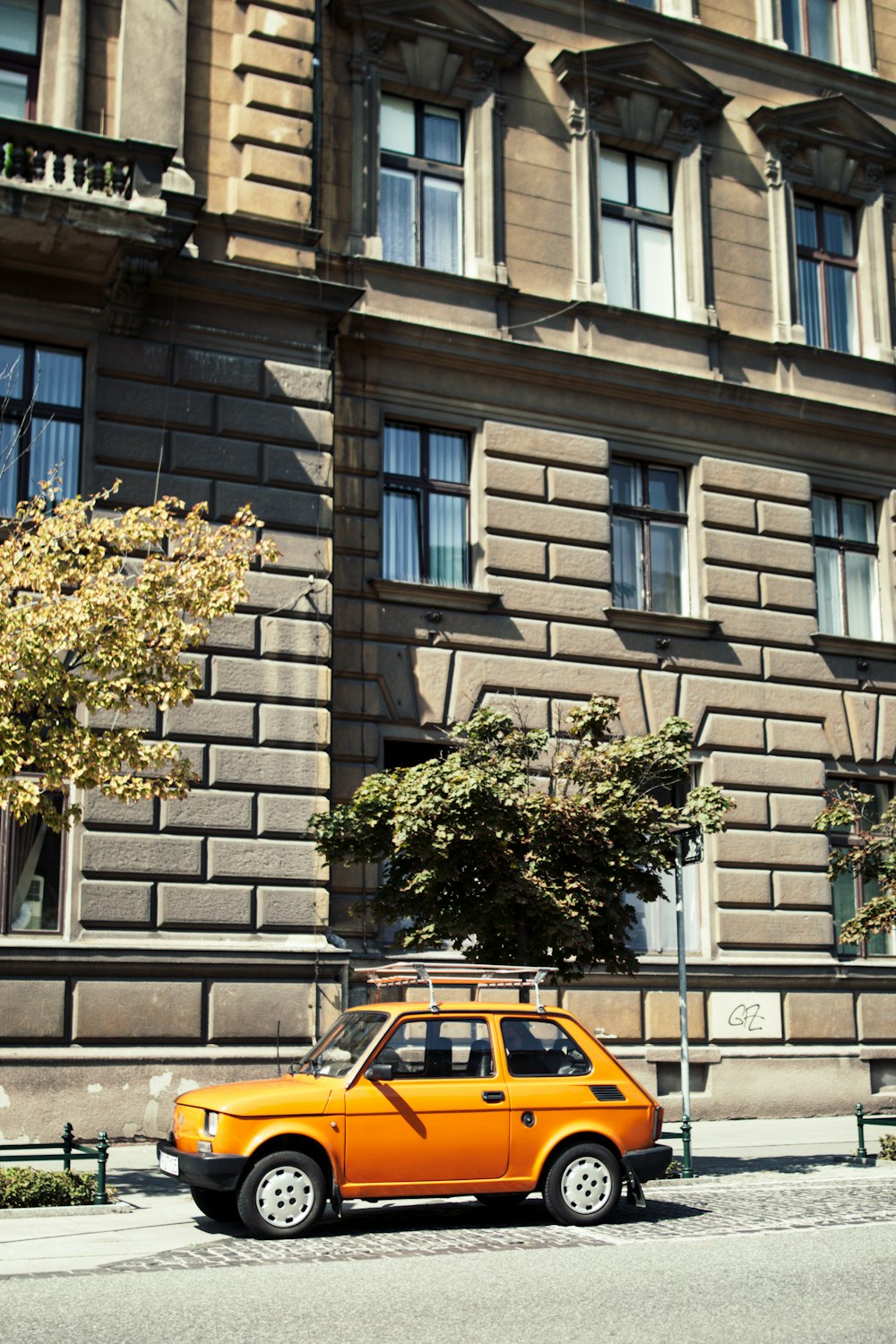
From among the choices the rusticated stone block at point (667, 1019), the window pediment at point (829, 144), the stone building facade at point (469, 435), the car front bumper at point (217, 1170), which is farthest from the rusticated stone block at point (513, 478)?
the car front bumper at point (217, 1170)

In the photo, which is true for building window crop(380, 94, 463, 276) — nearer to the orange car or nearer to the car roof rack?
the car roof rack

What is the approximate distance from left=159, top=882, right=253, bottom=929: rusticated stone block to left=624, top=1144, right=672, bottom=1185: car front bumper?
6685mm

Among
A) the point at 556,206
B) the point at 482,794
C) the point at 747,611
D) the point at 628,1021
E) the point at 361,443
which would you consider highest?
the point at 556,206

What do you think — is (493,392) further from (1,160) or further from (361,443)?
(1,160)

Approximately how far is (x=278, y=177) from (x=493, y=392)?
4198mm

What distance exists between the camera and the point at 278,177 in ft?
66.0

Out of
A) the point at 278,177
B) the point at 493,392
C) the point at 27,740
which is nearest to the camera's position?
the point at 27,740

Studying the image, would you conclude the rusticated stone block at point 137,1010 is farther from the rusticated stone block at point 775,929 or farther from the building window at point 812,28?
the building window at point 812,28

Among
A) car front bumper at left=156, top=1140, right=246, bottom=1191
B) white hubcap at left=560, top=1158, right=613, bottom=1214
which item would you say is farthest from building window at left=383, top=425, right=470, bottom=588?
car front bumper at left=156, top=1140, right=246, bottom=1191

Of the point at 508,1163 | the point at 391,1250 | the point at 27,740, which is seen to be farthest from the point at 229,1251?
the point at 27,740

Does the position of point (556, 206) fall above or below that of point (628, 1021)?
above

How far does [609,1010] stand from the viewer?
20.3m

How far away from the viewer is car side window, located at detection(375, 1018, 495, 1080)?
12.3 m

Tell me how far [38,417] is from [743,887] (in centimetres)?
1170
